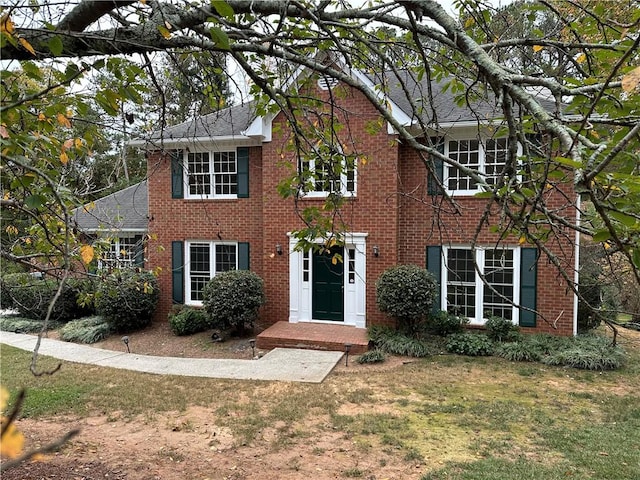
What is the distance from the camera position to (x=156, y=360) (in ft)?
32.7

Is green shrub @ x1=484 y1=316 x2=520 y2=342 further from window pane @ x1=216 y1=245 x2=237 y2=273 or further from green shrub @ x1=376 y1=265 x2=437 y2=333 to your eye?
window pane @ x1=216 y1=245 x2=237 y2=273

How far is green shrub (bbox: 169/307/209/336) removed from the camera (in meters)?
12.1

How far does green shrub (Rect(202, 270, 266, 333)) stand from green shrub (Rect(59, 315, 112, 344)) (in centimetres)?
321

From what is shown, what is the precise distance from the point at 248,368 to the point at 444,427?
429 centimetres

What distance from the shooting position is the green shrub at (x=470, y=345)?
9844 millimetres

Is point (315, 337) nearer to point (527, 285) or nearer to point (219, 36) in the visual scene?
point (527, 285)

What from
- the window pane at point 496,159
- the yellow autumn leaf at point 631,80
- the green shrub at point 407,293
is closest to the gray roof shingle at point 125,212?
the green shrub at point 407,293

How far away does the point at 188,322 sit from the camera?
40.0ft

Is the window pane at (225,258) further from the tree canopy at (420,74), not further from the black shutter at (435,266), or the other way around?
the tree canopy at (420,74)

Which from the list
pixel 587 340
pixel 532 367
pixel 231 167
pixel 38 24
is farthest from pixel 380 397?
pixel 231 167

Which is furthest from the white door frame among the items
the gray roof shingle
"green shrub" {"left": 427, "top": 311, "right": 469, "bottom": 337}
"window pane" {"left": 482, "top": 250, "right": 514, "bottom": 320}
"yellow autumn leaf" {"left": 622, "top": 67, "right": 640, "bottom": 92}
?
"yellow autumn leaf" {"left": 622, "top": 67, "right": 640, "bottom": 92}

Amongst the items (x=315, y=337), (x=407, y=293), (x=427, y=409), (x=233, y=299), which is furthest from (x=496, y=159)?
(x=233, y=299)

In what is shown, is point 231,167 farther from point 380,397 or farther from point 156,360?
point 380,397

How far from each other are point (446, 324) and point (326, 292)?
3.15 metres
